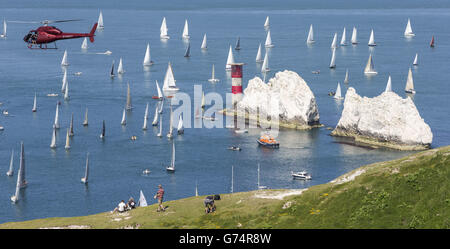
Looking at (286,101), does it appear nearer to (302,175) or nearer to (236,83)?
(236,83)

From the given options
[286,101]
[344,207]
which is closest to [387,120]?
[286,101]

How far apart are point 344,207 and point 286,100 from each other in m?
101

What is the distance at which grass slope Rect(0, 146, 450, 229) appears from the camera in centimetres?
4494

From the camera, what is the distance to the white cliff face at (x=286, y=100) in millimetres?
145875

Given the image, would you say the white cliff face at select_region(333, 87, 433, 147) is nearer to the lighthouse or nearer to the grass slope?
the lighthouse

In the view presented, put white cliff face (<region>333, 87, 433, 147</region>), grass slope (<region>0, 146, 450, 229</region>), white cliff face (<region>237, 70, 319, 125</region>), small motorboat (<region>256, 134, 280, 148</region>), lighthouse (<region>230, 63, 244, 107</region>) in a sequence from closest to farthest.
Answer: grass slope (<region>0, 146, 450, 229</region>) → white cliff face (<region>333, 87, 433, 147</region>) → small motorboat (<region>256, 134, 280, 148</region>) → white cliff face (<region>237, 70, 319, 125</region>) → lighthouse (<region>230, 63, 244, 107</region>)

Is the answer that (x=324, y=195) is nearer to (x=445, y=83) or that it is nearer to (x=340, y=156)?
(x=340, y=156)

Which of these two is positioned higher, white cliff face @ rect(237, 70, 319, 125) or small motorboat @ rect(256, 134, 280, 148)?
white cliff face @ rect(237, 70, 319, 125)

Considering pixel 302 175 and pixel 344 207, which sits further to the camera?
pixel 302 175

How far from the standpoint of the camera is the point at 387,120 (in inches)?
5108

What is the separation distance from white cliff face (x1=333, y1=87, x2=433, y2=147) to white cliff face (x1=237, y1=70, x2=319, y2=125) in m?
10.1

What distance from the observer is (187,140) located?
13725cm

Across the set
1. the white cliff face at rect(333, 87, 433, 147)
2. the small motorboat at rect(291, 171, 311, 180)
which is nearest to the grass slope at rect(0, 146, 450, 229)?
the small motorboat at rect(291, 171, 311, 180)

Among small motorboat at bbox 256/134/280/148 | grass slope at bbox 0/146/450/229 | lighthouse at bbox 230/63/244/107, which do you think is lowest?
small motorboat at bbox 256/134/280/148
